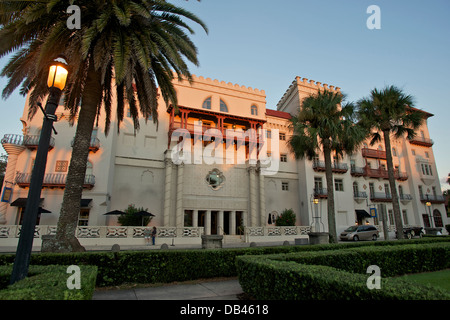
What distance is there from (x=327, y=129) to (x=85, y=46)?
15635 millimetres

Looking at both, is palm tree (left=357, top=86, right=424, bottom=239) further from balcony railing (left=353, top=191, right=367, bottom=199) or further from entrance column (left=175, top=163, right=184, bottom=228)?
entrance column (left=175, top=163, right=184, bottom=228)

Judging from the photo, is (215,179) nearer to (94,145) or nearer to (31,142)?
(94,145)

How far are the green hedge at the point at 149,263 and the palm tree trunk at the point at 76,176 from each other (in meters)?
1.64

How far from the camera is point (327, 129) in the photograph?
18156 mm

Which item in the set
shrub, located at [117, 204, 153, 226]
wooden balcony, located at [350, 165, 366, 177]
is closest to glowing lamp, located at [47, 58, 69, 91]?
shrub, located at [117, 204, 153, 226]

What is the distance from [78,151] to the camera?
1059 cm

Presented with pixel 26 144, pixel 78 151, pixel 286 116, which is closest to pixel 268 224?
pixel 286 116

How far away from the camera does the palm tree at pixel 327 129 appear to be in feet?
57.7

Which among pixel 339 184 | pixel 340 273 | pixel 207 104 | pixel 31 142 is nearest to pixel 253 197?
pixel 207 104

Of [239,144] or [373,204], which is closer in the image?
[239,144]

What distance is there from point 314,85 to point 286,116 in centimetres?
626

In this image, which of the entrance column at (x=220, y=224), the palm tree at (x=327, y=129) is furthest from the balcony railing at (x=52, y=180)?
the palm tree at (x=327, y=129)

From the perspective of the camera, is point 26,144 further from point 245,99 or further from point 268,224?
point 268,224
